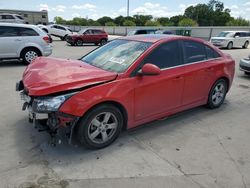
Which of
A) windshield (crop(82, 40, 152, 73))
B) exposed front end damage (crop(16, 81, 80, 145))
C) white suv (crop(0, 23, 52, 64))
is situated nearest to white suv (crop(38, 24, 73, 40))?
white suv (crop(0, 23, 52, 64))

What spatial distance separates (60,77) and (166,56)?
1.89 metres

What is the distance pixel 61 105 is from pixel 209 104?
349 cm

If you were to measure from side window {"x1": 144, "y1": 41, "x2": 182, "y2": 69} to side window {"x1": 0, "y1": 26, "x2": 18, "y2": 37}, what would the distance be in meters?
7.81

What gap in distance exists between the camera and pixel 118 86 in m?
3.83

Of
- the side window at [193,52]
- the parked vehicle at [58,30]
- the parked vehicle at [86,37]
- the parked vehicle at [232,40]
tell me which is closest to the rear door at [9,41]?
the side window at [193,52]

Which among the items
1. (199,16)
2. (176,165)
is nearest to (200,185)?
(176,165)

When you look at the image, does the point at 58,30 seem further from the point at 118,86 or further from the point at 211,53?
the point at 118,86

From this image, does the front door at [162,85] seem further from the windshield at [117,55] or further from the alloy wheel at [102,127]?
the alloy wheel at [102,127]

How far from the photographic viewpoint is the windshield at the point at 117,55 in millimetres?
4191

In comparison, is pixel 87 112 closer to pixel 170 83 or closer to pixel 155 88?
pixel 155 88

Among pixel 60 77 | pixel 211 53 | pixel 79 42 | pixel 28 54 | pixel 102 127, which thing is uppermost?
pixel 211 53

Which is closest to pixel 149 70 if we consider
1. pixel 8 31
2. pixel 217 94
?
pixel 217 94

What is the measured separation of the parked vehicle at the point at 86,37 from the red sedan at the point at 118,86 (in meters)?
18.1

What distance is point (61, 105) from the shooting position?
3.41 m
